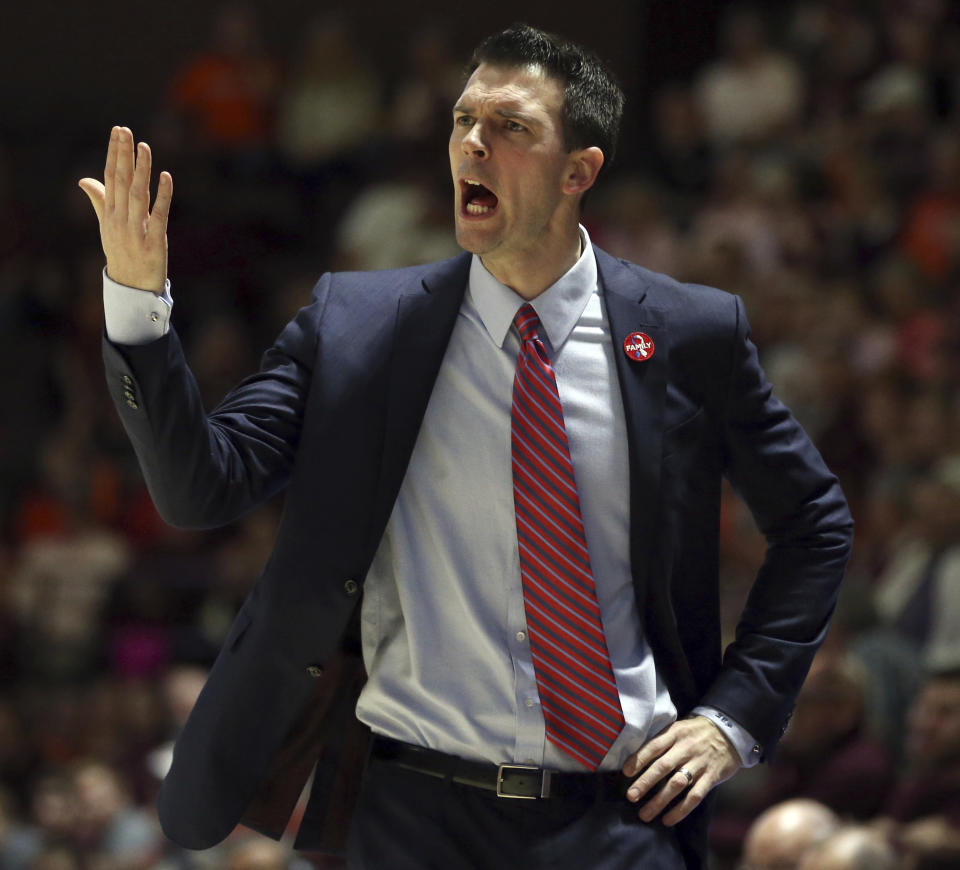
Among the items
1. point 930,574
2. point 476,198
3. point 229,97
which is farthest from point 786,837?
point 229,97

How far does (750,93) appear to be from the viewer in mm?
9000

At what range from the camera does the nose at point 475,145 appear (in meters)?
2.67

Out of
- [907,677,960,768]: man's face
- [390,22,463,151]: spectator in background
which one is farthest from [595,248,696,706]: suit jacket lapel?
[390,22,463,151]: spectator in background

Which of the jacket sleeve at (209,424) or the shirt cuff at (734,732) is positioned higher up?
the jacket sleeve at (209,424)

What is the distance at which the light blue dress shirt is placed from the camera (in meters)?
2.62

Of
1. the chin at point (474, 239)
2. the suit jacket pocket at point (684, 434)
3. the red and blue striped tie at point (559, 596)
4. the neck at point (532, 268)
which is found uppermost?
the chin at point (474, 239)

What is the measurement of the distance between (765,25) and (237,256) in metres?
3.61

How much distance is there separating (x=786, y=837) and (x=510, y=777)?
1.97 m

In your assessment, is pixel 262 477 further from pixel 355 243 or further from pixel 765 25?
pixel 765 25

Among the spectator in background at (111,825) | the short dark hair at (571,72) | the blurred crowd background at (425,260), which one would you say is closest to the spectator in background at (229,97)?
the blurred crowd background at (425,260)

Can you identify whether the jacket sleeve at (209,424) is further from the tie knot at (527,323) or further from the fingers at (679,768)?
the fingers at (679,768)

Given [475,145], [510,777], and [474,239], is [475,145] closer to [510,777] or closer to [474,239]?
[474,239]

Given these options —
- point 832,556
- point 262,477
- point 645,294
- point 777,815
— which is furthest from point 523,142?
point 777,815

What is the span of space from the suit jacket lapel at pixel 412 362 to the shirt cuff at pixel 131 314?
451mm
